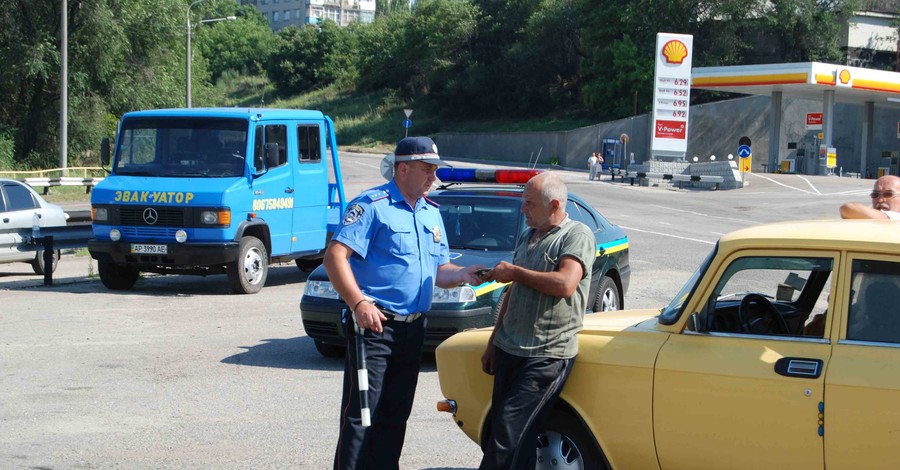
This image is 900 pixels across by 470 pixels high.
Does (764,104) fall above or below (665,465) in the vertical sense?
above

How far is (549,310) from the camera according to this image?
465 centimetres

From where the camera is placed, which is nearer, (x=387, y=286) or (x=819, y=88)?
(x=387, y=286)

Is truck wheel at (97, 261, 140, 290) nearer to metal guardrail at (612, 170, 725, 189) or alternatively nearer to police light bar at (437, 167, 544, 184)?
police light bar at (437, 167, 544, 184)

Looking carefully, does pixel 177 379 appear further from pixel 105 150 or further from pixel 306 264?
pixel 306 264

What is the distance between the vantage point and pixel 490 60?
275 feet

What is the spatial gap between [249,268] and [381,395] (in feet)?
30.6

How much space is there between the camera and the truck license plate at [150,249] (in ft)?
43.7

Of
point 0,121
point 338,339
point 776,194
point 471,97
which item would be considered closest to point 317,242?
point 338,339

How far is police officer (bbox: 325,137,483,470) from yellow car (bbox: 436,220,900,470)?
47cm

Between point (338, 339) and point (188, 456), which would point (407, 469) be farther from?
point (338, 339)

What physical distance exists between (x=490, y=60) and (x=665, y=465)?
80.8 metres

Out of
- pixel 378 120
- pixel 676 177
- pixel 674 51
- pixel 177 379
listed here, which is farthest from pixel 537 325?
pixel 378 120

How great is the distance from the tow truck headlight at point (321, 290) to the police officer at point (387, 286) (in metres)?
4.03

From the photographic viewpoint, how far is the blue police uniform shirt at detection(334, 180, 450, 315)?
475cm
